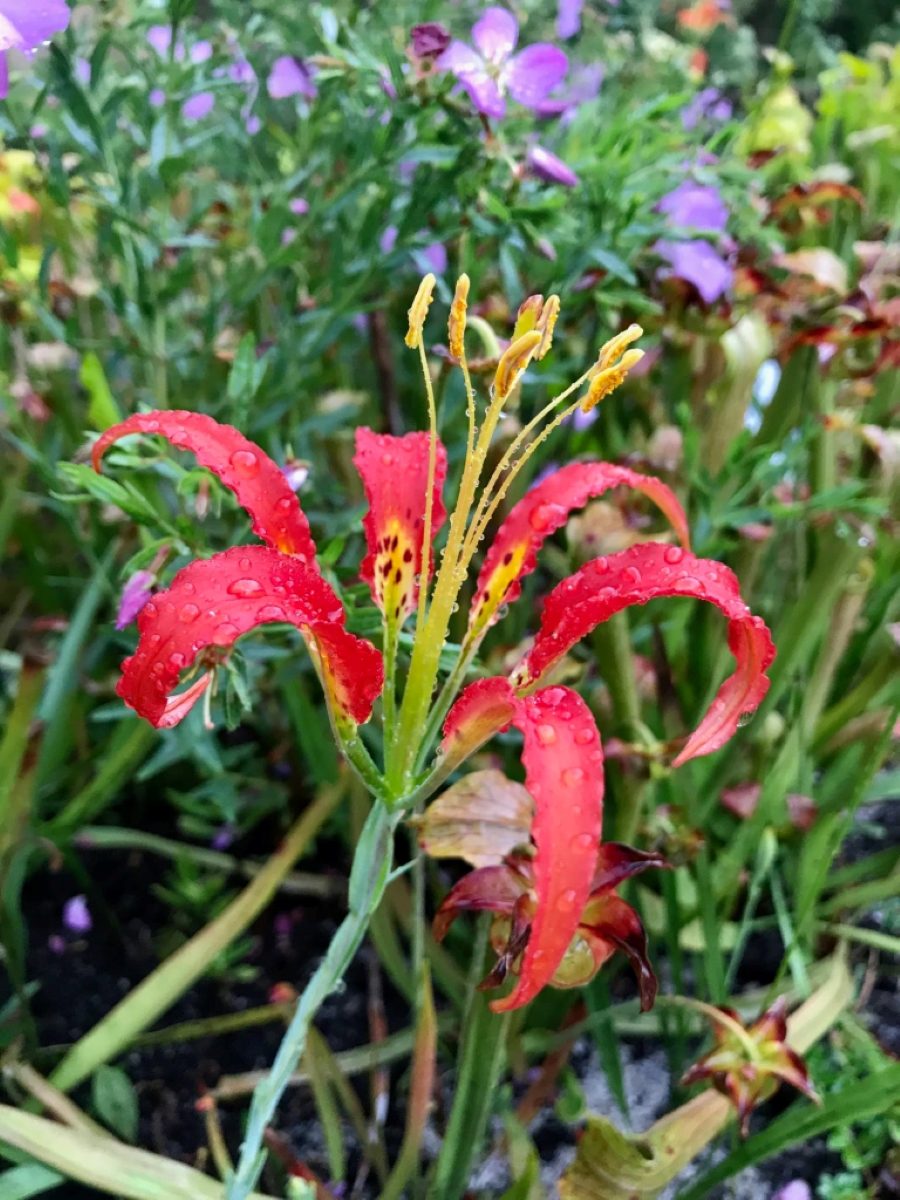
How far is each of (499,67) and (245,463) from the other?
0.41 meters

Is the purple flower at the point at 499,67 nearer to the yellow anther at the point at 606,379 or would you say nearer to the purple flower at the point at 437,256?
the purple flower at the point at 437,256

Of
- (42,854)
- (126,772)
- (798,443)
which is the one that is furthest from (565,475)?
(42,854)

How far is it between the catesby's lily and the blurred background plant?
0.11 meters

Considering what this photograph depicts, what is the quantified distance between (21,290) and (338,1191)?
754 millimetres

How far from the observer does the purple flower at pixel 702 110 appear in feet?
4.58

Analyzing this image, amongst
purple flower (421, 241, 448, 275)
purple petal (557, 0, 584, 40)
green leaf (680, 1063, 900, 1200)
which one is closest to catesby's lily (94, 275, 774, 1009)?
green leaf (680, 1063, 900, 1200)

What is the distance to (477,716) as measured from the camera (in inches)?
15.7

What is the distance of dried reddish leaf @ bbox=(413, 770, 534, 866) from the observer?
0.51m

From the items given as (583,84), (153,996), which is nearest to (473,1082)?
(153,996)

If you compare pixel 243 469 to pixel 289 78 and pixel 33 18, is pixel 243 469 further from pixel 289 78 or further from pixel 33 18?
pixel 289 78

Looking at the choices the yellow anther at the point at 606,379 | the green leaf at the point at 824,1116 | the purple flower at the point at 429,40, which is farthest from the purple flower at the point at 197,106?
the green leaf at the point at 824,1116

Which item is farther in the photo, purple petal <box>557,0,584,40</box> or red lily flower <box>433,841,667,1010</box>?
purple petal <box>557,0,584,40</box>

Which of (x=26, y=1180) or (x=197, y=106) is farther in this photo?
(x=197, y=106)

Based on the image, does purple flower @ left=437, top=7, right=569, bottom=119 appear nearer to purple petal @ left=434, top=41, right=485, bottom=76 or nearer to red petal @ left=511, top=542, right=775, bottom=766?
purple petal @ left=434, top=41, right=485, bottom=76
